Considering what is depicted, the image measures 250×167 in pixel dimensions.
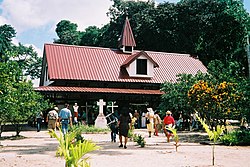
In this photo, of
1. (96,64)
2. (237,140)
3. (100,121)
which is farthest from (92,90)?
(237,140)

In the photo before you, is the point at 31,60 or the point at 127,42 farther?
the point at 31,60

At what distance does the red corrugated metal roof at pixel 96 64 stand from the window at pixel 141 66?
0.73 meters

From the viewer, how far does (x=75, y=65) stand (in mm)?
31641

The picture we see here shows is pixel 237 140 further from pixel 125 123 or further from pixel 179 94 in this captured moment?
pixel 179 94

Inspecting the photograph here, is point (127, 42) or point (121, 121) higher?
point (127, 42)

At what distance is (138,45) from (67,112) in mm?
30359

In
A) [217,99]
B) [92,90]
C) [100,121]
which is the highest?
[92,90]

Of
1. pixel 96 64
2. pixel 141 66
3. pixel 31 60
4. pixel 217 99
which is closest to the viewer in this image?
pixel 217 99

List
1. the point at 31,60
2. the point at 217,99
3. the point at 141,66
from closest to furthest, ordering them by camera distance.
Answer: the point at 217,99, the point at 141,66, the point at 31,60

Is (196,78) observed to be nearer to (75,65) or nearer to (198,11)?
(75,65)

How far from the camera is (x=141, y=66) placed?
110 feet

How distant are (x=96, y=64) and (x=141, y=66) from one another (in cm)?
428

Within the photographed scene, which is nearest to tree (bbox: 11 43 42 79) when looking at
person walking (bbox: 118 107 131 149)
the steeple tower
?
the steeple tower

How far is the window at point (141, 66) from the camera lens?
109 feet
